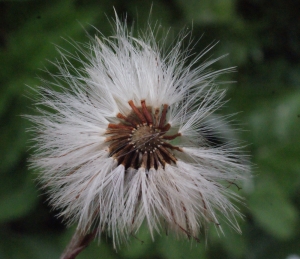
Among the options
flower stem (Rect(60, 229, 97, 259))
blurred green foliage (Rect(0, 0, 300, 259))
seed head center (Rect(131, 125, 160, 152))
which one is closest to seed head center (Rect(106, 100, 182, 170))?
seed head center (Rect(131, 125, 160, 152))

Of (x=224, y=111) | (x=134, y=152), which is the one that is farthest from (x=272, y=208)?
(x=134, y=152)

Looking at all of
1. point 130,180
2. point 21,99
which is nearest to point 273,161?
point 130,180

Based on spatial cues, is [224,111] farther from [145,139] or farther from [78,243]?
[78,243]

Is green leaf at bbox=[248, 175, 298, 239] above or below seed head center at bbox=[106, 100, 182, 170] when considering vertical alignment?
below

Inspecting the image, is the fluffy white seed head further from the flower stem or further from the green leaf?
the green leaf

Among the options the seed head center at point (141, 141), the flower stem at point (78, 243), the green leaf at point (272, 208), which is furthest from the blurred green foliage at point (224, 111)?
the seed head center at point (141, 141)
